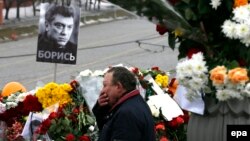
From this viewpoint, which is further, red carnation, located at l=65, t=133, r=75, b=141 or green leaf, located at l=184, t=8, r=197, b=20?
red carnation, located at l=65, t=133, r=75, b=141

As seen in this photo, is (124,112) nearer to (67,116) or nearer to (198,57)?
(198,57)

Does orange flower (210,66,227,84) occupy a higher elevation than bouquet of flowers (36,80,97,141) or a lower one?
Answer: higher

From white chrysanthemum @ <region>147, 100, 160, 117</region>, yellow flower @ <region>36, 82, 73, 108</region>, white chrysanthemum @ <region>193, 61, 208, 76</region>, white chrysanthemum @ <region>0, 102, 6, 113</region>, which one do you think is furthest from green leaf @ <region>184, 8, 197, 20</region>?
white chrysanthemum @ <region>0, 102, 6, 113</region>

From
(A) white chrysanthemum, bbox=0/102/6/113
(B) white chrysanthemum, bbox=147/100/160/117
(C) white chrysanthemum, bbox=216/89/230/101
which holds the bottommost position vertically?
(A) white chrysanthemum, bbox=0/102/6/113

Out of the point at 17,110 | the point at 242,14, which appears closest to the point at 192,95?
the point at 242,14

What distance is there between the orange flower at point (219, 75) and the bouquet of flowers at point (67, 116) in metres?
2.41

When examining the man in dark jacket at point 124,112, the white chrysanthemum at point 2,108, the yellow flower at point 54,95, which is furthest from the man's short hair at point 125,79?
the white chrysanthemum at point 2,108

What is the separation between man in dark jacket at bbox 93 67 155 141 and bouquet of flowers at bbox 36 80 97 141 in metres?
1.94

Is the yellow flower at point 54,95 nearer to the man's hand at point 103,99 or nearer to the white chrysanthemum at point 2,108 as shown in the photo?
the white chrysanthemum at point 2,108

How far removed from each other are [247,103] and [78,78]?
2591 mm

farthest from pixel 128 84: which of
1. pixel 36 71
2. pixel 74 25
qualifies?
pixel 36 71

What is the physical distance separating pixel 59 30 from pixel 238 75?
465 cm

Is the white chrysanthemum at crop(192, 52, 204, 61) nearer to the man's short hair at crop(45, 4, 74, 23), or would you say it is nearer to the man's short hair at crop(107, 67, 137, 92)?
the man's short hair at crop(107, 67, 137, 92)

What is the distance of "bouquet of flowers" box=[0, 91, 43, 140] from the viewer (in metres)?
7.29
